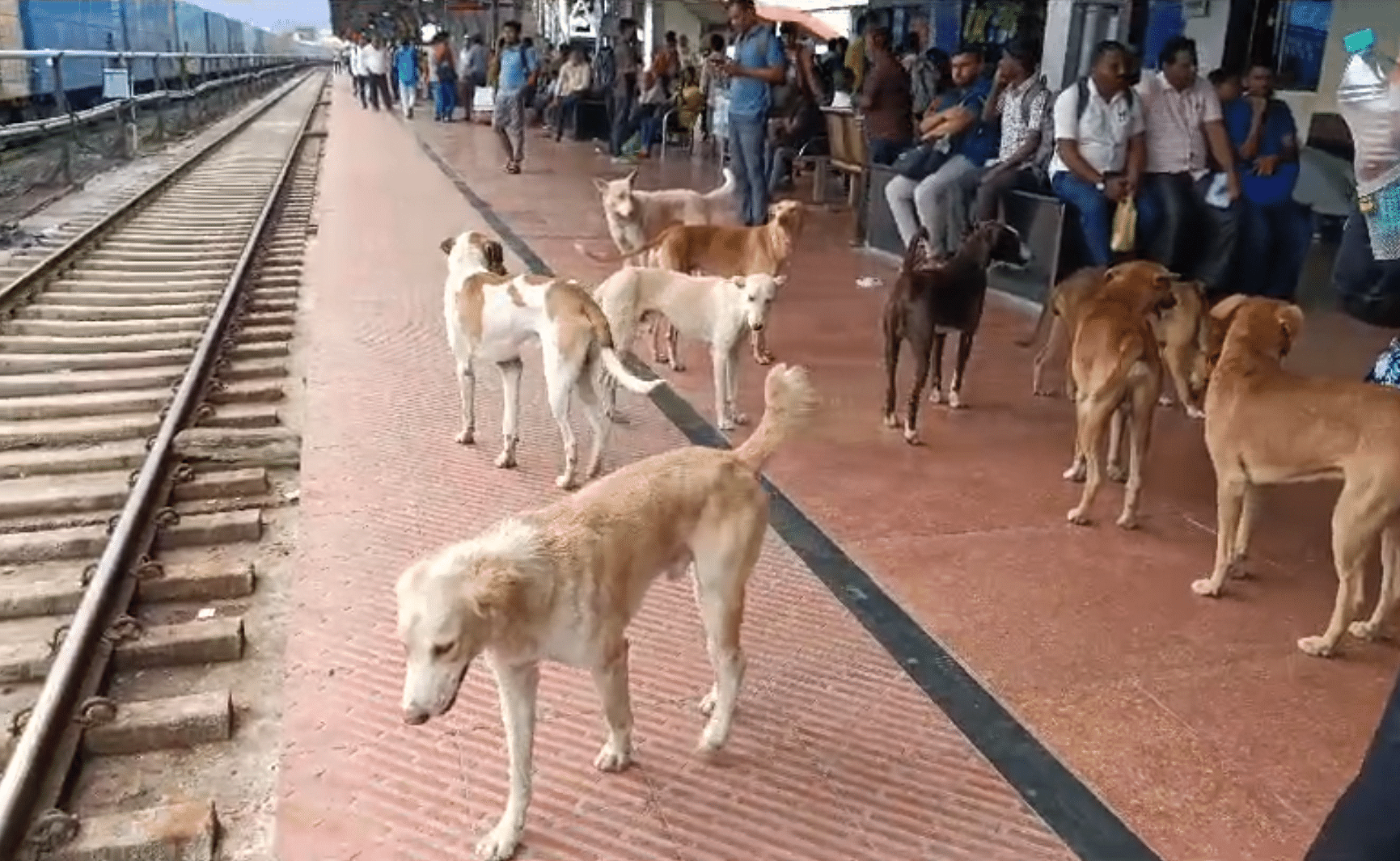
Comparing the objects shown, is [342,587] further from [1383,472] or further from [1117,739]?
[1383,472]

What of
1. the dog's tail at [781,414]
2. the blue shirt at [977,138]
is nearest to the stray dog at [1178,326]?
the dog's tail at [781,414]

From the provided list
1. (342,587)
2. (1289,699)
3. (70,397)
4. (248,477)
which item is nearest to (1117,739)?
(1289,699)

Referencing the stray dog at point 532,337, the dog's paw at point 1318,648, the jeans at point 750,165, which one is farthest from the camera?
the jeans at point 750,165

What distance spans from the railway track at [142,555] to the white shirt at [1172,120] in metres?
5.68

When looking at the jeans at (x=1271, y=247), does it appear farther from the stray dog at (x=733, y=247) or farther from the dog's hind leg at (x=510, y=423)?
the dog's hind leg at (x=510, y=423)

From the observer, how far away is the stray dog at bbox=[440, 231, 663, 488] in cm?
509

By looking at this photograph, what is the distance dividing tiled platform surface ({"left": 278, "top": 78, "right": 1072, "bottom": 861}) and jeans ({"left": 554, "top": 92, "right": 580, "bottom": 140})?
1883 centimetres

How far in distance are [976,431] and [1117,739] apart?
288 cm

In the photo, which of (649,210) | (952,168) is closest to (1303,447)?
(952,168)

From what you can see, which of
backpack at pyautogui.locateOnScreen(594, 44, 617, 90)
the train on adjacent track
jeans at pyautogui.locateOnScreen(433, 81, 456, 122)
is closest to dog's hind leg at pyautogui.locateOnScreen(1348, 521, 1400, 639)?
the train on adjacent track

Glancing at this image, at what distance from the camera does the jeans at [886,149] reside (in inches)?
432

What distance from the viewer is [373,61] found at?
35.0m

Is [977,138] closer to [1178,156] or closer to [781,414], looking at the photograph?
[1178,156]

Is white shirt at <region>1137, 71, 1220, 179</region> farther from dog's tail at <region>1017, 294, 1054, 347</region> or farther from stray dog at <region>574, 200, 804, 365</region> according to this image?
stray dog at <region>574, 200, 804, 365</region>
